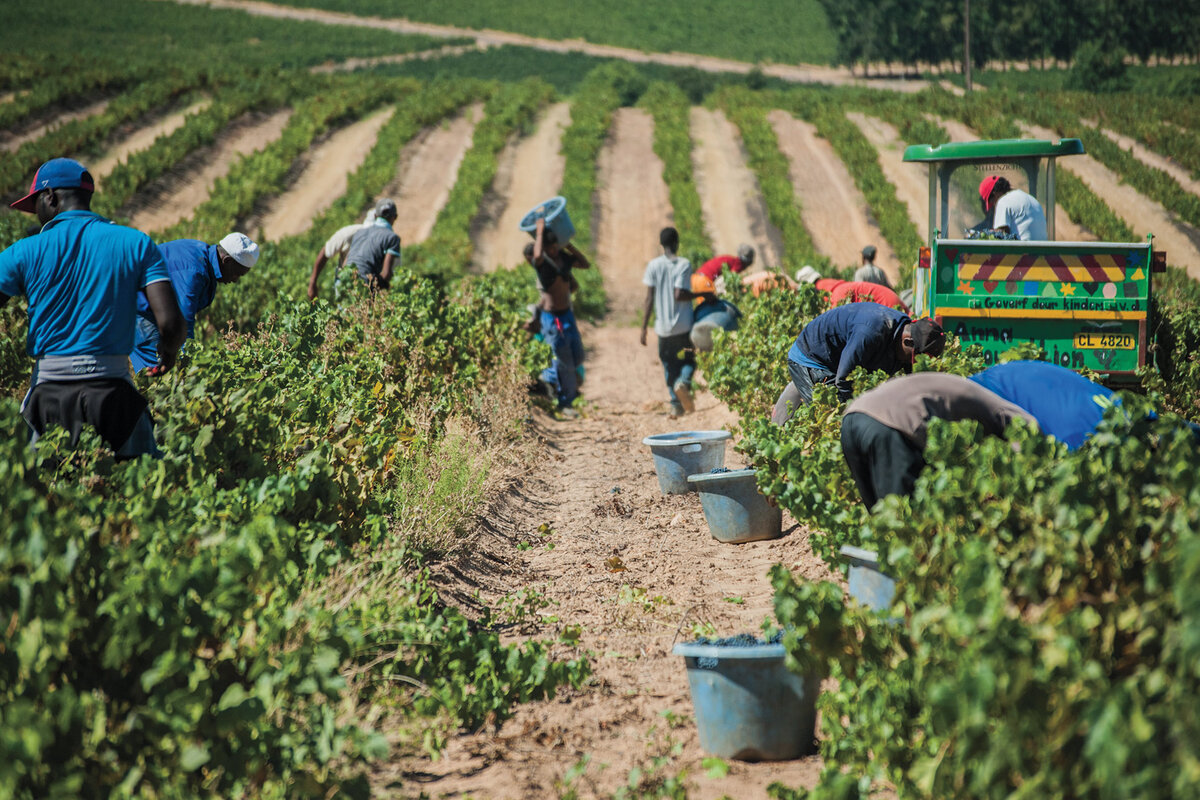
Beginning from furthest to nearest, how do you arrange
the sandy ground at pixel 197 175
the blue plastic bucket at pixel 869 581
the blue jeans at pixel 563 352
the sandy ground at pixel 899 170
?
the sandy ground at pixel 899 170 → the sandy ground at pixel 197 175 → the blue jeans at pixel 563 352 → the blue plastic bucket at pixel 869 581

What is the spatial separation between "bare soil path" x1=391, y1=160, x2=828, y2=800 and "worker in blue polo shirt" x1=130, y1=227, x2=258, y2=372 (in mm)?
2263

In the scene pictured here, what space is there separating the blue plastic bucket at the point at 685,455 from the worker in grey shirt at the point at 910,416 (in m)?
2.89

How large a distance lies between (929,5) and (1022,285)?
69.6 metres

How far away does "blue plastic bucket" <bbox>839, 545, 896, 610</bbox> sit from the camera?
148 inches

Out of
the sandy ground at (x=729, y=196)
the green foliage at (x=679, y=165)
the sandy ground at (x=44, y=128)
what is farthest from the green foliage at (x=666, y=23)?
the sandy ground at (x=44, y=128)

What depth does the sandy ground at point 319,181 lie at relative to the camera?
26.6 metres

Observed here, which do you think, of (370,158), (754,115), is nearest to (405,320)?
(370,158)

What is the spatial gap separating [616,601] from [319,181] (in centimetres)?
2659

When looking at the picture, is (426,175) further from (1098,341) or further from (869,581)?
(869,581)

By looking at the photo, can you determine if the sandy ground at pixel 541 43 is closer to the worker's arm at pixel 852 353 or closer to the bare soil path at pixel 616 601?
→ the bare soil path at pixel 616 601

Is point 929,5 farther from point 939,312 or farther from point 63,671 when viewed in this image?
point 63,671

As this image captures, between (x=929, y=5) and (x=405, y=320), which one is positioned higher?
(x=929, y=5)

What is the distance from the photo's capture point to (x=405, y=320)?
26.6 ft

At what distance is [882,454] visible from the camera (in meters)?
4.17
